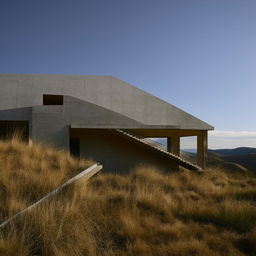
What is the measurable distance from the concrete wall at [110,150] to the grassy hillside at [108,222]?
8.36 meters

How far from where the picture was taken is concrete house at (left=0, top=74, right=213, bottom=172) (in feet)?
42.2

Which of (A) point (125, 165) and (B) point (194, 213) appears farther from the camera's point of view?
(A) point (125, 165)

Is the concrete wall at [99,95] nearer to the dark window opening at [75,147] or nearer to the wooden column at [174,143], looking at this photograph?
the dark window opening at [75,147]

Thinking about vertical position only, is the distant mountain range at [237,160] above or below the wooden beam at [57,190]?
below

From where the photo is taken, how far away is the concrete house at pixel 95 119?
12.9 m

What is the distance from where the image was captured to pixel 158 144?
15117mm

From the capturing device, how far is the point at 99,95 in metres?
19.5

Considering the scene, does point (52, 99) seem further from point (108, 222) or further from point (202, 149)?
point (108, 222)

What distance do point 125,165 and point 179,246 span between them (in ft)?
38.8

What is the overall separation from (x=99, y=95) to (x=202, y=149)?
9840 mm

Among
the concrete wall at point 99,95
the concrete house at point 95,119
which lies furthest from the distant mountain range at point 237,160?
the concrete house at point 95,119

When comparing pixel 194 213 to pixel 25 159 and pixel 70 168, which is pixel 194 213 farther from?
pixel 25 159

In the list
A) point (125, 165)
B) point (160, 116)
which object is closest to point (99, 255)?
point (125, 165)

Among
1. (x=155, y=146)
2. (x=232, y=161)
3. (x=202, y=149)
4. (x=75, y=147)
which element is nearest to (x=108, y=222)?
(x=155, y=146)
